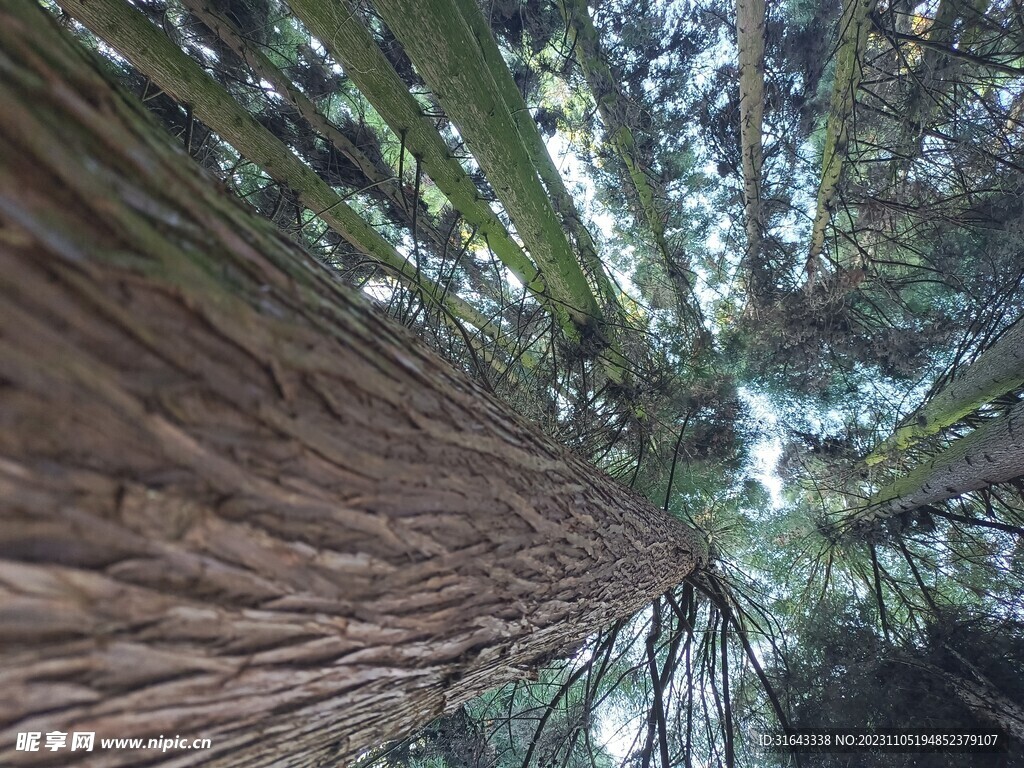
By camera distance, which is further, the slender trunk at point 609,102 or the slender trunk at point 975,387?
the slender trunk at point 609,102

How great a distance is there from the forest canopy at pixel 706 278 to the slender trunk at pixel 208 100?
0.5 inches

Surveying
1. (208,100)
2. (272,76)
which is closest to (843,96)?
(272,76)

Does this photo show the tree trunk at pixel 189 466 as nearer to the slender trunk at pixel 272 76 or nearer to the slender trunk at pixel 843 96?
the slender trunk at pixel 272 76

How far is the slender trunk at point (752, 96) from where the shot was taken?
2.50 meters

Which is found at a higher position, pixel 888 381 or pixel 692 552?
pixel 888 381

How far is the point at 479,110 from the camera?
1477mm

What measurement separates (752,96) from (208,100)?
10.1ft

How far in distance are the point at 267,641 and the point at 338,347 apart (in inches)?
16.0

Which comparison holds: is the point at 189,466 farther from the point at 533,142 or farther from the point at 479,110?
the point at 533,142

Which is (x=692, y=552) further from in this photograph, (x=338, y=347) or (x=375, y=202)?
(x=375, y=202)

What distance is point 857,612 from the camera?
3592mm

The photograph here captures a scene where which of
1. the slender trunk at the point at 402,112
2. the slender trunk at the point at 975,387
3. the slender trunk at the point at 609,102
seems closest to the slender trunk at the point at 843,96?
the slender trunk at the point at 609,102

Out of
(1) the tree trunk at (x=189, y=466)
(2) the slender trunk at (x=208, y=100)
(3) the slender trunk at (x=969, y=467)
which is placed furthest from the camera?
(3) the slender trunk at (x=969, y=467)

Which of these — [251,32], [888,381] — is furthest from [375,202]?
[888,381]
